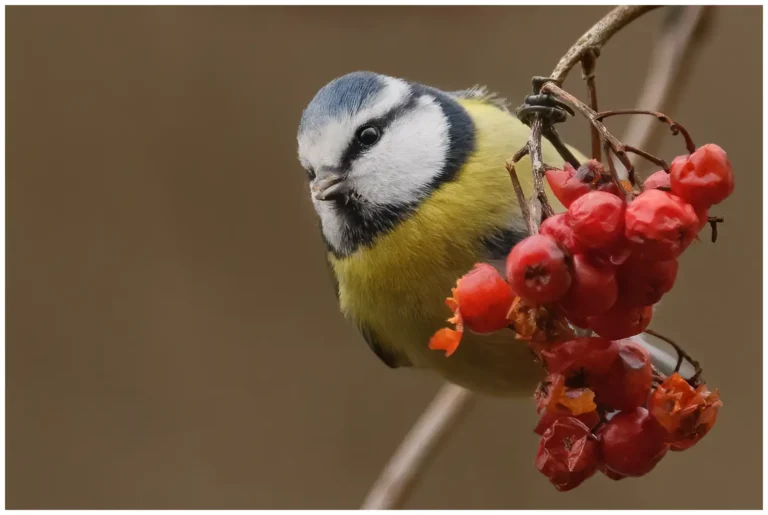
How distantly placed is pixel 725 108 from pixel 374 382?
0.99 m

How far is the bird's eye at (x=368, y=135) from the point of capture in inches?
29.4

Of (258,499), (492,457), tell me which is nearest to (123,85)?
(258,499)

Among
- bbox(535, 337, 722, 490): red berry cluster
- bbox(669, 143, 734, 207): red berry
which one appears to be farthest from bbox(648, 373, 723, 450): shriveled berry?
bbox(669, 143, 734, 207): red berry

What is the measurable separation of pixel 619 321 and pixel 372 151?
15.2 inches

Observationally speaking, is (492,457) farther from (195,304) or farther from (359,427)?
(195,304)

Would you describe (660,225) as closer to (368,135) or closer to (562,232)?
(562,232)

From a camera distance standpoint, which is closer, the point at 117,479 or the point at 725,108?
the point at 725,108

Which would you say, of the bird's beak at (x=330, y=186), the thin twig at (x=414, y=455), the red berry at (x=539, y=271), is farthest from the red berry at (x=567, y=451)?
the thin twig at (x=414, y=455)

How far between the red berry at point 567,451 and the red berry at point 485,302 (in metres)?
0.09

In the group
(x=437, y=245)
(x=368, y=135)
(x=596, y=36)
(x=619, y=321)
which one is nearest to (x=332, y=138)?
(x=368, y=135)

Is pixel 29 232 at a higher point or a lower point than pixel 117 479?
higher

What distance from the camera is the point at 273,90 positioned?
1.77 metres

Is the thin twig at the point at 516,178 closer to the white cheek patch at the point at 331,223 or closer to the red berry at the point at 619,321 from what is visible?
the red berry at the point at 619,321

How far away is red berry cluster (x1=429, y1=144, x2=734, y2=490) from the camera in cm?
39
